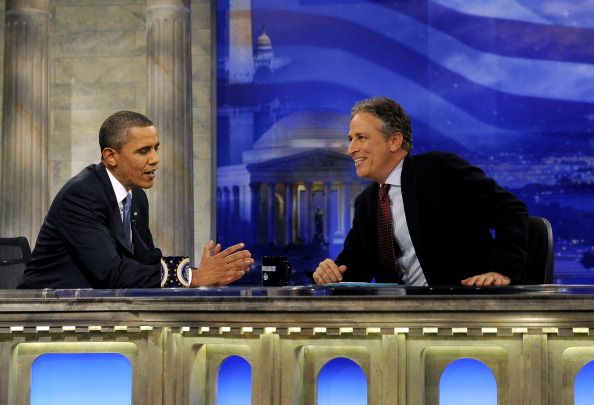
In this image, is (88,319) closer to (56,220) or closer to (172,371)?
(172,371)

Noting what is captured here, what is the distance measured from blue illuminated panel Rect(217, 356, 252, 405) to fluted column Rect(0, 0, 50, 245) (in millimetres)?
6457

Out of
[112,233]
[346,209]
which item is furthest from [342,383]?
[346,209]

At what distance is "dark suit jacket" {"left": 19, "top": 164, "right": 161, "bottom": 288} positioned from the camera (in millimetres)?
3631

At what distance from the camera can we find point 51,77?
10.7 m

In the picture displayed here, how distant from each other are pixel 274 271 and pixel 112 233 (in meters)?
0.57

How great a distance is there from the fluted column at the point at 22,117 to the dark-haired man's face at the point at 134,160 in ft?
17.6

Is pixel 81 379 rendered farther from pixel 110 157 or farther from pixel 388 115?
pixel 388 115

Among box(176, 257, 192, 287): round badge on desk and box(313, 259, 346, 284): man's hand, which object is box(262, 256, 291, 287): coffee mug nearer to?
box(313, 259, 346, 284): man's hand

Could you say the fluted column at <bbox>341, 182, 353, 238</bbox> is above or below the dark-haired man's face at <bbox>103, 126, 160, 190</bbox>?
above

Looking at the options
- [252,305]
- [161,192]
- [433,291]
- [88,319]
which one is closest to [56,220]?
[88,319]

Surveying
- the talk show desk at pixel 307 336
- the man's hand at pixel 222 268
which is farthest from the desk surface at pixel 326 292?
the man's hand at pixel 222 268

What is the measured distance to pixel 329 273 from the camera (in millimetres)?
4078

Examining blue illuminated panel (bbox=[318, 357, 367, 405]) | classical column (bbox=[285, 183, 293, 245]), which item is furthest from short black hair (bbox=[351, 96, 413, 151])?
classical column (bbox=[285, 183, 293, 245])

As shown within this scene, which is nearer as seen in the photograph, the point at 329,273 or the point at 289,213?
the point at 329,273
